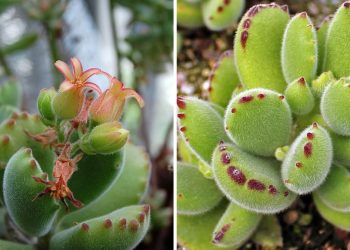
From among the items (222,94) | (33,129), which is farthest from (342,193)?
(33,129)

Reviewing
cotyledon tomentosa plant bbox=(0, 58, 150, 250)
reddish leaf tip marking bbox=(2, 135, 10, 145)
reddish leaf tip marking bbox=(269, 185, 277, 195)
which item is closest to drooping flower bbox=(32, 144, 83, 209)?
cotyledon tomentosa plant bbox=(0, 58, 150, 250)

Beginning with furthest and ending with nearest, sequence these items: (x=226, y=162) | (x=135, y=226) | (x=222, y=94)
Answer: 1. (x=222, y=94)
2. (x=226, y=162)
3. (x=135, y=226)

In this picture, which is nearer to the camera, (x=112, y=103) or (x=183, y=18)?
(x=112, y=103)

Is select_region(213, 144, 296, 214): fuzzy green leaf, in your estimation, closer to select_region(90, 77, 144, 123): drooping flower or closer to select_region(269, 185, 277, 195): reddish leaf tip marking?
select_region(269, 185, 277, 195): reddish leaf tip marking

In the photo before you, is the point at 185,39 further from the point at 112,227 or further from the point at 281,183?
the point at 112,227

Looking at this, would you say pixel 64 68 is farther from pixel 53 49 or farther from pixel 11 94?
pixel 53 49

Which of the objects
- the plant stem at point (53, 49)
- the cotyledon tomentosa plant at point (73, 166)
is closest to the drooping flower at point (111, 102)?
the cotyledon tomentosa plant at point (73, 166)
